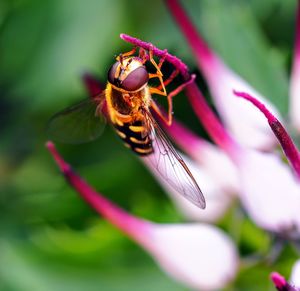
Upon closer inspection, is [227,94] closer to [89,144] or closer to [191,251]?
[191,251]

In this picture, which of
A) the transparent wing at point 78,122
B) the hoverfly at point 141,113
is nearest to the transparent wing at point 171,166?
the hoverfly at point 141,113

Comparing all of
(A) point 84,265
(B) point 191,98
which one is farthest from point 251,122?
(A) point 84,265

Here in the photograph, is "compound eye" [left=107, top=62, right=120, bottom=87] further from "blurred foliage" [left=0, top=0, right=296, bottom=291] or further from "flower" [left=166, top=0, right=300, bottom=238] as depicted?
"blurred foliage" [left=0, top=0, right=296, bottom=291]

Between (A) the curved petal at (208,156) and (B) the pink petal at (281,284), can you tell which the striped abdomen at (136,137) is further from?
(B) the pink petal at (281,284)

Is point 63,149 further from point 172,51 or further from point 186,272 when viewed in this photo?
point 186,272

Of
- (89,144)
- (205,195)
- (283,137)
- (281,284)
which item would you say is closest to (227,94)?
(205,195)
